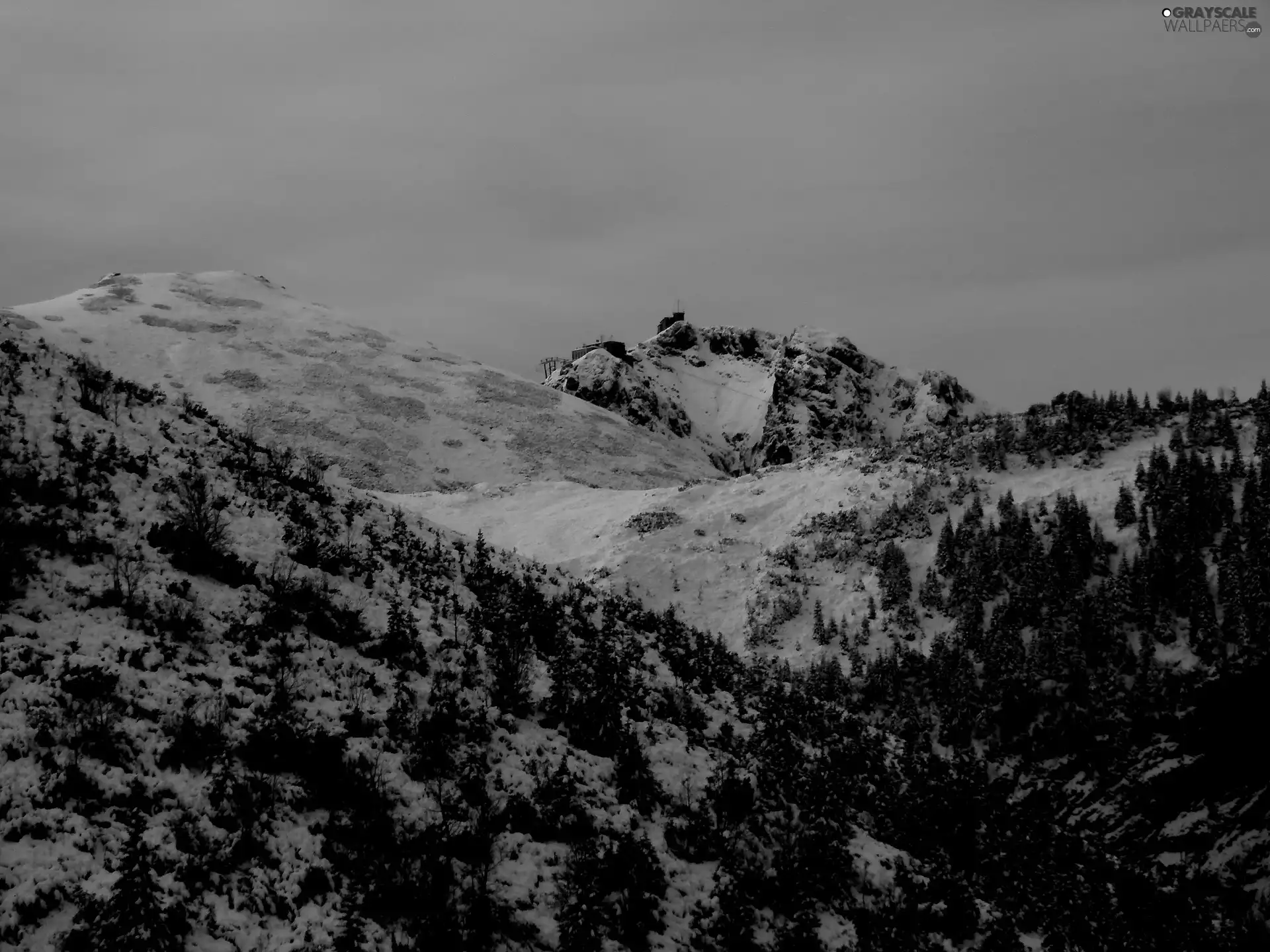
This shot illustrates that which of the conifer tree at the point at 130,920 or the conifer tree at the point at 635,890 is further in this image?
the conifer tree at the point at 635,890

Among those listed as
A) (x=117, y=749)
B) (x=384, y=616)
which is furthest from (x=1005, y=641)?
(x=117, y=749)

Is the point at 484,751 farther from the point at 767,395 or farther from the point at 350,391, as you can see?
the point at 767,395

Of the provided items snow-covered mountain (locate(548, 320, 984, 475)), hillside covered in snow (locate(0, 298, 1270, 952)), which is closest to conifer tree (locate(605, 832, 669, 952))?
hillside covered in snow (locate(0, 298, 1270, 952))

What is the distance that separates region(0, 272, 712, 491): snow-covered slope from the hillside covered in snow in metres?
60.0

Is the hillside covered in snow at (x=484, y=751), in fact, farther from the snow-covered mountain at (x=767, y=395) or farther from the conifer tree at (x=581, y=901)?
the snow-covered mountain at (x=767, y=395)

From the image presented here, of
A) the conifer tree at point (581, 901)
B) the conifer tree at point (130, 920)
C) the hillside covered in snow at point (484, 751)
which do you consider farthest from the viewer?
the conifer tree at point (581, 901)

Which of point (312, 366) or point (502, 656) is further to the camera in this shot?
point (312, 366)

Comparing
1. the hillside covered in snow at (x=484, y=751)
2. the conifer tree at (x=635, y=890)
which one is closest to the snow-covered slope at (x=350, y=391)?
the hillside covered in snow at (x=484, y=751)

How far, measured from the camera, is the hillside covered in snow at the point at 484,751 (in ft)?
28.5

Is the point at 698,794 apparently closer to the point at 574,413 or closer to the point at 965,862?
the point at 965,862

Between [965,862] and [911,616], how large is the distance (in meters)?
25.1

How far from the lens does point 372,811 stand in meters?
9.99

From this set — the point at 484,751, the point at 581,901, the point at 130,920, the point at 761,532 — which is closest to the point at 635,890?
the point at 581,901

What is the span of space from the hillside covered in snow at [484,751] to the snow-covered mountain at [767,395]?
9939 cm
